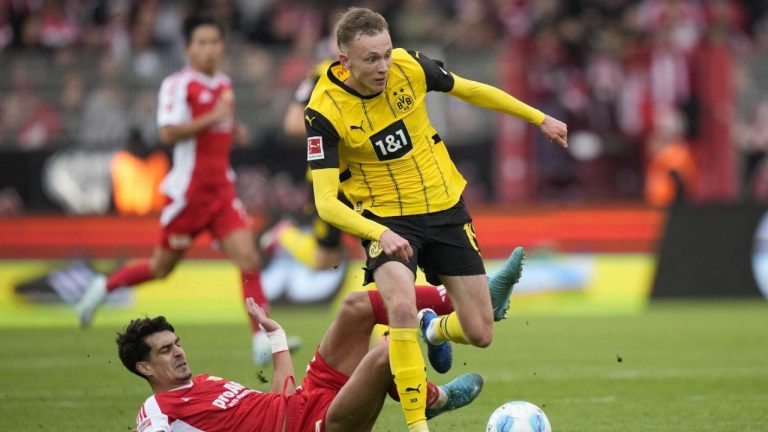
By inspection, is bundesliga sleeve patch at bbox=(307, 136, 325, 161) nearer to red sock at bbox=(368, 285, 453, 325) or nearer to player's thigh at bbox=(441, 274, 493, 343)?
player's thigh at bbox=(441, 274, 493, 343)

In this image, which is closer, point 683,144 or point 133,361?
point 133,361

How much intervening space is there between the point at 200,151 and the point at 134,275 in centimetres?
134

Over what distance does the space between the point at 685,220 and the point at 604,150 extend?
12.6 feet

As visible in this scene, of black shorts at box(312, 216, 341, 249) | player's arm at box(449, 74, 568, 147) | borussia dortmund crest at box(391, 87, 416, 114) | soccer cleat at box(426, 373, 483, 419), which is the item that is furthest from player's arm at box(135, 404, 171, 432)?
black shorts at box(312, 216, 341, 249)

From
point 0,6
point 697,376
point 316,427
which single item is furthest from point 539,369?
point 0,6

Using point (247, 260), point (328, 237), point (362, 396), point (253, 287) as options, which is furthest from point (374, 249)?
point (247, 260)

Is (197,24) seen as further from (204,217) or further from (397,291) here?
(397,291)

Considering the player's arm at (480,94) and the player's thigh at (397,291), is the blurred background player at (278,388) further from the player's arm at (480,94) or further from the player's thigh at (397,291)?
the player's arm at (480,94)

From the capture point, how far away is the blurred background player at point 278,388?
257 inches

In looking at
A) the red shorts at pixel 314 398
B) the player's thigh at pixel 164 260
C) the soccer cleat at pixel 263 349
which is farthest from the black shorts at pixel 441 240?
the player's thigh at pixel 164 260

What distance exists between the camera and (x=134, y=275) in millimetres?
12094

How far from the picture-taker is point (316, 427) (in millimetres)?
6645

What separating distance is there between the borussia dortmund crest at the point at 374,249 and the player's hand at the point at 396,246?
0.28 m

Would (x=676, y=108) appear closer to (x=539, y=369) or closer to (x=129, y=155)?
(x=129, y=155)
